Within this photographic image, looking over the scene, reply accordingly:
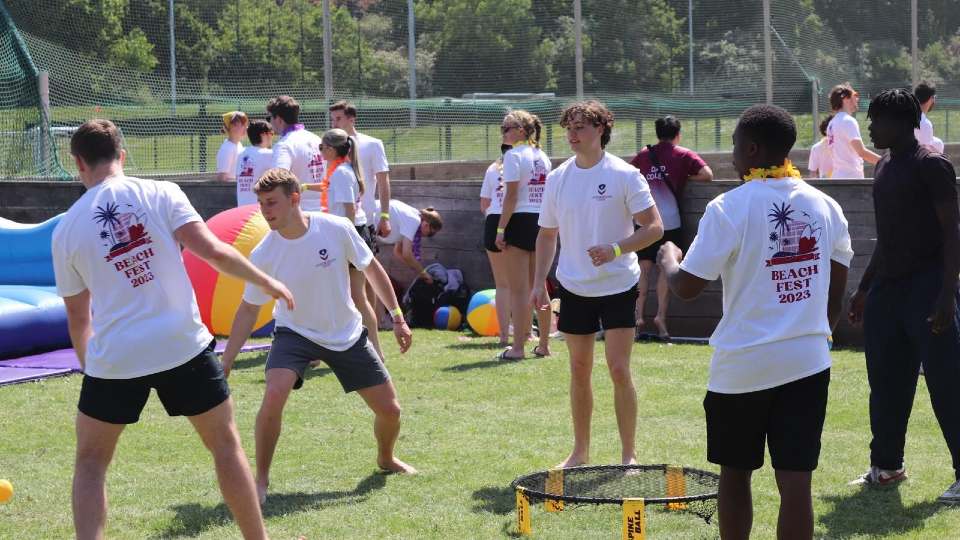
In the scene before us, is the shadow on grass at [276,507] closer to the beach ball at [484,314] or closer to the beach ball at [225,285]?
the beach ball at [225,285]

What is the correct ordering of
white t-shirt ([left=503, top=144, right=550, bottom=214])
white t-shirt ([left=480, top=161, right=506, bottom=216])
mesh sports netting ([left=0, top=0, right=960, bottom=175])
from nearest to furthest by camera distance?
white t-shirt ([left=503, top=144, right=550, bottom=214]) < white t-shirt ([left=480, top=161, right=506, bottom=216]) < mesh sports netting ([left=0, top=0, right=960, bottom=175])

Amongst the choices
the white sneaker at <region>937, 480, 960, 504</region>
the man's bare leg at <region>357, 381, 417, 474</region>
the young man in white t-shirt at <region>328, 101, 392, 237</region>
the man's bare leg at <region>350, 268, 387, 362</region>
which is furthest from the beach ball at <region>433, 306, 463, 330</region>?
the white sneaker at <region>937, 480, 960, 504</region>

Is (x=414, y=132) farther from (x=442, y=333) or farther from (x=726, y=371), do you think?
(x=726, y=371)

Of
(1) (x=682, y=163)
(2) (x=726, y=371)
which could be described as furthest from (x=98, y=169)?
(1) (x=682, y=163)

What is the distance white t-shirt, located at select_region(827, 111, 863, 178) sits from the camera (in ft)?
41.3

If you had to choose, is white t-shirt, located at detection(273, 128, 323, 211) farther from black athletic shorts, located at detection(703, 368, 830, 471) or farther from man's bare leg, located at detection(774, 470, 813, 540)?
man's bare leg, located at detection(774, 470, 813, 540)

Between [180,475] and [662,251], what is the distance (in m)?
3.40

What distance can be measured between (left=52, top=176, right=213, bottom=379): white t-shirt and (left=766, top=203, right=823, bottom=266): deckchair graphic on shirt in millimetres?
2046

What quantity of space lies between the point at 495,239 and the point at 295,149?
182 centimetres

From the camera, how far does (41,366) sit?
410 inches

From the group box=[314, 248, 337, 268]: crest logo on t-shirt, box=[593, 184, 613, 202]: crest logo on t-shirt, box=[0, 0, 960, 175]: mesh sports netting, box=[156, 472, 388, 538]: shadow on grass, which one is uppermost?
box=[0, 0, 960, 175]: mesh sports netting

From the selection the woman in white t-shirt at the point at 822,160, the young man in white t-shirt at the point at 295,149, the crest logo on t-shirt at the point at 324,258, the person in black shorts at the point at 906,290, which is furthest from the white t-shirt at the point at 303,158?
the person in black shorts at the point at 906,290

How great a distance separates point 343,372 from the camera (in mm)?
6531

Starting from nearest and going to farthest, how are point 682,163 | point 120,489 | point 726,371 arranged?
point 726,371, point 120,489, point 682,163
